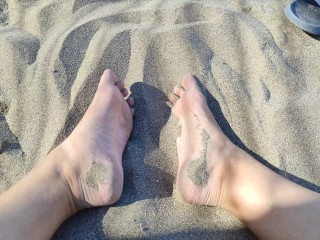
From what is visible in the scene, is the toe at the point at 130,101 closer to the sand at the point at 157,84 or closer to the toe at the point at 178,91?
the sand at the point at 157,84

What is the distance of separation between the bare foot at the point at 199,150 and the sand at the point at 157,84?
56 millimetres

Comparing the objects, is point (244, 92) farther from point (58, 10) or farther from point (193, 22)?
point (58, 10)

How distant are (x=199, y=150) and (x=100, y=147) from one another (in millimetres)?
406

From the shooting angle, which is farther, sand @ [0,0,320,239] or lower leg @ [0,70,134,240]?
sand @ [0,0,320,239]

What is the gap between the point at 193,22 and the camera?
2.32m

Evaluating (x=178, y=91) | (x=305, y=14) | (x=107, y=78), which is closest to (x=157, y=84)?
(x=178, y=91)

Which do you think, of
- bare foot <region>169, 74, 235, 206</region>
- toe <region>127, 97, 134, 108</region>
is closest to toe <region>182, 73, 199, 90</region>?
bare foot <region>169, 74, 235, 206</region>

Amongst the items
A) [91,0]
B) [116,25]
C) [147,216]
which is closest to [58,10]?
[91,0]

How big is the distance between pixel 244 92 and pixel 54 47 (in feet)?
3.10

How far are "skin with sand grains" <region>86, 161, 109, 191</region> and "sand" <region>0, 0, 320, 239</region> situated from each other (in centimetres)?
11

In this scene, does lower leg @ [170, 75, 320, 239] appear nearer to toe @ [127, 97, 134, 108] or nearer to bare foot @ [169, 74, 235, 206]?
bare foot @ [169, 74, 235, 206]

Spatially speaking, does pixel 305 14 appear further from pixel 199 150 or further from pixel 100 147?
pixel 100 147

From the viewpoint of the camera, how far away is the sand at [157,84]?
5.75 ft

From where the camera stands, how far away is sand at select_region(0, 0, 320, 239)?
1.75 metres
